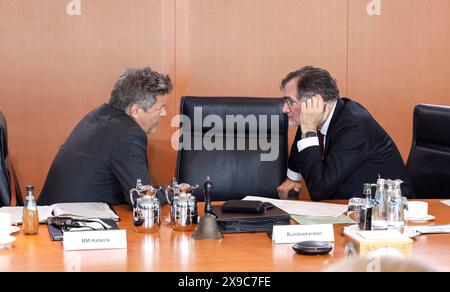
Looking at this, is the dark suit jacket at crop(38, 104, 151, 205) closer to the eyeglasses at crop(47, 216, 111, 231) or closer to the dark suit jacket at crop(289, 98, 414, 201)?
the eyeglasses at crop(47, 216, 111, 231)

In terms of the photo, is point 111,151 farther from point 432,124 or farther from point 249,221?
point 432,124

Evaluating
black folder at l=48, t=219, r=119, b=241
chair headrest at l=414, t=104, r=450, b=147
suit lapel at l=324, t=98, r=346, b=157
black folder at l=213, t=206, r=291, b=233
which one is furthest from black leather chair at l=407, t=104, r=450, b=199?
black folder at l=48, t=219, r=119, b=241

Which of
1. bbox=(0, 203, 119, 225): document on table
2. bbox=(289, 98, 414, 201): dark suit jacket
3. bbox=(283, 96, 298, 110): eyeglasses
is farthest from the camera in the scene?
bbox=(283, 96, 298, 110): eyeglasses

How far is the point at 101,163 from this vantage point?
3.07m

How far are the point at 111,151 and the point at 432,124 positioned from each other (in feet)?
5.11

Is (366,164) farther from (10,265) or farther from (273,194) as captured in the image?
(10,265)

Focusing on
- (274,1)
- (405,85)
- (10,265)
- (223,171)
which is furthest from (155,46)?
(10,265)

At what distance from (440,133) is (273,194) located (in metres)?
0.85

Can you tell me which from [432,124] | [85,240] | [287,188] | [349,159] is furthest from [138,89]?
[432,124]

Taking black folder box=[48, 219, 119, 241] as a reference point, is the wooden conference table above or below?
below

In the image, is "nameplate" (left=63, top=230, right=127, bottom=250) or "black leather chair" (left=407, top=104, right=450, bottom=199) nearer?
"nameplate" (left=63, top=230, right=127, bottom=250)

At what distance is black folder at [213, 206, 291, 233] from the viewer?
239 cm

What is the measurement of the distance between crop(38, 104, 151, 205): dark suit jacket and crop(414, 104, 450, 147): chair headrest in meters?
1.39
